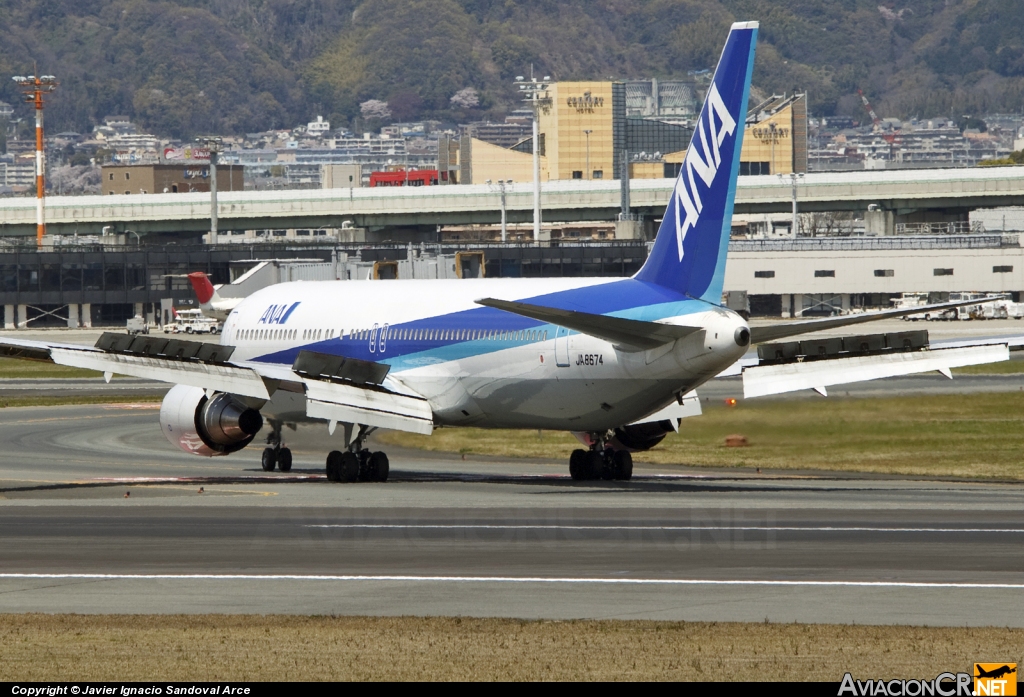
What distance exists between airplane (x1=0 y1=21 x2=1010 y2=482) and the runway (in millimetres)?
1609

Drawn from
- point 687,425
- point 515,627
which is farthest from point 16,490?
point 515,627

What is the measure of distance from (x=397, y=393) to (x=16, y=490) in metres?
9.21

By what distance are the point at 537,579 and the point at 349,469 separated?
16893mm

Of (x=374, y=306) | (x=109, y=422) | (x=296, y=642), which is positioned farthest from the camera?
(x=109, y=422)

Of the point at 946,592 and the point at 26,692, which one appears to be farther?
the point at 946,592

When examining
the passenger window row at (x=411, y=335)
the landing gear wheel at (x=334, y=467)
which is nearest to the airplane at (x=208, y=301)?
the passenger window row at (x=411, y=335)

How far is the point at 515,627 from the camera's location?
65.3 ft

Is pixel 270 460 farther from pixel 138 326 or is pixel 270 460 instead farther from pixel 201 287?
pixel 138 326

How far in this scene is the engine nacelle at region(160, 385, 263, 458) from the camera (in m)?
41.0

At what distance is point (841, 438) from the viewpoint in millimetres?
37500

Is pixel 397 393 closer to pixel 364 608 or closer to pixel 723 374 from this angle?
pixel 723 374

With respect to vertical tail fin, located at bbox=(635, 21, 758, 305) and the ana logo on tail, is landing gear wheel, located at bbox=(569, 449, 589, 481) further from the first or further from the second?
the ana logo on tail

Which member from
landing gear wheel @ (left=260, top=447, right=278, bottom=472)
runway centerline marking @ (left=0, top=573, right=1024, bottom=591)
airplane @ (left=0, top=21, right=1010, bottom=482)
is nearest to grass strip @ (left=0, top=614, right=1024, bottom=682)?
runway centerline marking @ (left=0, top=573, right=1024, bottom=591)

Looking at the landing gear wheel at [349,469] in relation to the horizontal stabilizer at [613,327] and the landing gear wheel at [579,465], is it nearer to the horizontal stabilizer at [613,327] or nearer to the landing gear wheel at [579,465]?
the landing gear wheel at [579,465]
